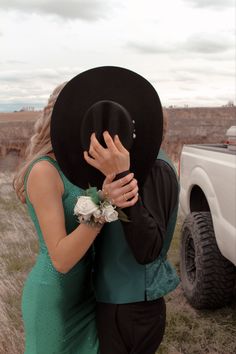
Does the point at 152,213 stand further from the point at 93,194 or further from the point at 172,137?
the point at 172,137

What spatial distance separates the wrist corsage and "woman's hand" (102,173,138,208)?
1.0 inches

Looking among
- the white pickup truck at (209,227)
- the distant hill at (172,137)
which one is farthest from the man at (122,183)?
the distant hill at (172,137)

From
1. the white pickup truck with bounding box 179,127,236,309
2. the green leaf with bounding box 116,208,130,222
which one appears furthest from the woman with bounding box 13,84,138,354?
the white pickup truck with bounding box 179,127,236,309

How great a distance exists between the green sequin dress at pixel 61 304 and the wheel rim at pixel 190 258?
2313mm

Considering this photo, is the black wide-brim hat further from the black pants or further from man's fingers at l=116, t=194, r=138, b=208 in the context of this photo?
the black pants

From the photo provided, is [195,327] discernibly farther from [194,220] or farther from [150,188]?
[150,188]

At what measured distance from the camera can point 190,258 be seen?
161 inches

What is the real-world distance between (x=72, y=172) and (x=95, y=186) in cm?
8

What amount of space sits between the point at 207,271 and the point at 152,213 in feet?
7.28

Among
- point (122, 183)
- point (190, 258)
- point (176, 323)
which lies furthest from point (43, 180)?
point (190, 258)

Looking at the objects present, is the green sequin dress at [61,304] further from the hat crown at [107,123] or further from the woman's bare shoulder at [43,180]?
the hat crown at [107,123]

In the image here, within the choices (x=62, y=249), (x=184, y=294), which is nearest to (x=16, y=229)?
(x=184, y=294)

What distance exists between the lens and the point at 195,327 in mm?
3604

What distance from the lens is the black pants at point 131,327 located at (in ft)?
5.34
